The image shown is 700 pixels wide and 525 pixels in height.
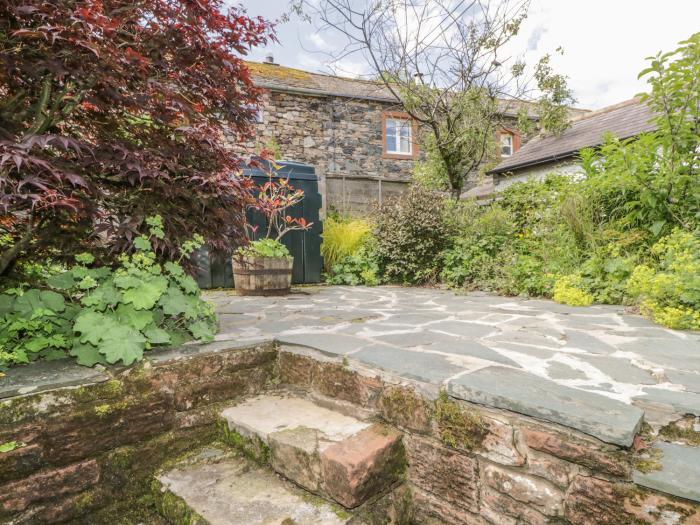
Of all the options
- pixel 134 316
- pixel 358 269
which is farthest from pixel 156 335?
pixel 358 269

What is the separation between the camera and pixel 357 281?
5.75 m

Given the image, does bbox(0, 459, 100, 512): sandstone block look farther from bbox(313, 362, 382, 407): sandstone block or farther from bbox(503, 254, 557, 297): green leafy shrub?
bbox(503, 254, 557, 297): green leafy shrub

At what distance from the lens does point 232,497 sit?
1335 millimetres

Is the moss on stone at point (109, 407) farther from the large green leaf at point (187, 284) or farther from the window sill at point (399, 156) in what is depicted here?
the window sill at point (399, 156)

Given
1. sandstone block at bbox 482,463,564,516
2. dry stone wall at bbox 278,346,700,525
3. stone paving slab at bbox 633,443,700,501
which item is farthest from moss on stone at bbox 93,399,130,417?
stone paving slab at bbox 633,443,700,501

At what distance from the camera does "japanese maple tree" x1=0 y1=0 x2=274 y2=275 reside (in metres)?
1.38

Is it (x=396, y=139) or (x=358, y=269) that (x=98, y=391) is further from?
(x=396, y=139)

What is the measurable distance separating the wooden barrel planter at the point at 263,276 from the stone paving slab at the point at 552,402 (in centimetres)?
305

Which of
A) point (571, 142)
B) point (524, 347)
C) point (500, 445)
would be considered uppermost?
point (571, 142)

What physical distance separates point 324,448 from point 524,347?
44.7 inches

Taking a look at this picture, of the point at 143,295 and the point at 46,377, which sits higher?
the point at 143,295

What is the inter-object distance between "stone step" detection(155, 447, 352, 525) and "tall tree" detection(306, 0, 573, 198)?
6.14 metres

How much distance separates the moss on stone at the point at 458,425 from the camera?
124 centimetres

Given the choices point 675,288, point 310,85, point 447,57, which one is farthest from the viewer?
point 310,85
